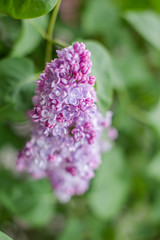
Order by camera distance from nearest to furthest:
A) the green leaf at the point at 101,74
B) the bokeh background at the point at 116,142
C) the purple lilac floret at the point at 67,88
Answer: the purple lilac floret at the point at 67,88
the green leaf at the point at 101,74
the bokeh background at the point at 116,142

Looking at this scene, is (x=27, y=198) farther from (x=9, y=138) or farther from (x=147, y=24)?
(x=147, y=24)

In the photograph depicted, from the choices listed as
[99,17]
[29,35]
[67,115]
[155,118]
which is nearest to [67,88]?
[67,115]

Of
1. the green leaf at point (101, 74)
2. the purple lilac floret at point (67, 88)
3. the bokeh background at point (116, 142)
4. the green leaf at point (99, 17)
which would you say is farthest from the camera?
the green leaf at point (99, 17)

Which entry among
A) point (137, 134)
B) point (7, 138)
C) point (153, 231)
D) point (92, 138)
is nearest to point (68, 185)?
point (92, 138)

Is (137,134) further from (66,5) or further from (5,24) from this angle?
(5,24)

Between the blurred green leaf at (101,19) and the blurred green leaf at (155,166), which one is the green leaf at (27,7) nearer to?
the blurred green leaf at (101,19)

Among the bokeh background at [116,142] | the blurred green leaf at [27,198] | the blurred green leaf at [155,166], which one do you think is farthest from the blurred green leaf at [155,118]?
the blurred green leaf at [27,198]

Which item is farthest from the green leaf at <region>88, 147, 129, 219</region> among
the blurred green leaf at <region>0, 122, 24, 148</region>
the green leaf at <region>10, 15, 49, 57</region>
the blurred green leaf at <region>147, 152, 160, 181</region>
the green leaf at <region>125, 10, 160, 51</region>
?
the green leaf at <region>10, 15, 49, 57</region>
